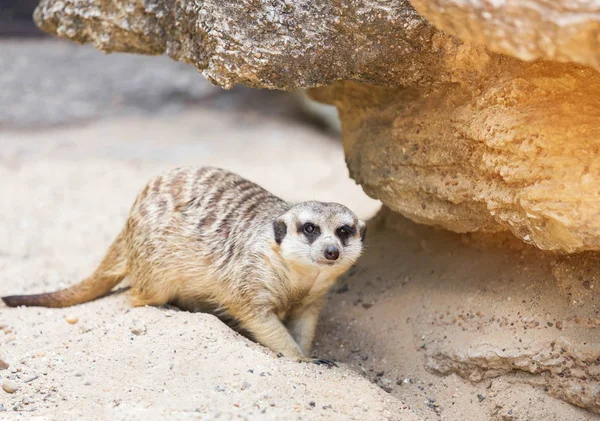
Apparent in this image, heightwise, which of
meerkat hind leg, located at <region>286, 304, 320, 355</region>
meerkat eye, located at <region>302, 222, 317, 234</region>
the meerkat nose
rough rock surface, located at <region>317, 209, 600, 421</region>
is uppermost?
meerkat eye, located at <region>302, 222, 317, 234</region>

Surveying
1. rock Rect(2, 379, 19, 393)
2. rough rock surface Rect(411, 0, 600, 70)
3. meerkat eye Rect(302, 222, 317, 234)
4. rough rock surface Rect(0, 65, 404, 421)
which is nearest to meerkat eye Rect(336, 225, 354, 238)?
meerkat eye Rect(302, 222, 317, 234)

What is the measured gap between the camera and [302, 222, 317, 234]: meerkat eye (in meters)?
2.83

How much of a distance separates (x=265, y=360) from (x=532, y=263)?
119 cm

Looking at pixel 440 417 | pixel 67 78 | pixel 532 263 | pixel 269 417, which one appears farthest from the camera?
pixel 67 78

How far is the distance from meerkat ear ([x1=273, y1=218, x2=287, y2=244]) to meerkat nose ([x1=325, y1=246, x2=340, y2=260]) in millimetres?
261

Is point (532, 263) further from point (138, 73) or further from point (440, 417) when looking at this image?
point (138, 73)

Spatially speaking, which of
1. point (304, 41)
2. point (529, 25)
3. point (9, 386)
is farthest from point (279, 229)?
point (529, 25)

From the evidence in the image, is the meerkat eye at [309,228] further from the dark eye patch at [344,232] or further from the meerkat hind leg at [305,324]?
the meerkat hind leg at [305,324]

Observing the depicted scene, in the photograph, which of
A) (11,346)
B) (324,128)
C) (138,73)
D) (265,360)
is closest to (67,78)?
(138,73)

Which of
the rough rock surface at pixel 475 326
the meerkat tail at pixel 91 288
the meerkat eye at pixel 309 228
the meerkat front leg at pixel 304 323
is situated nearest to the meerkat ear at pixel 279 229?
the meerkat eye at pixel 309 228

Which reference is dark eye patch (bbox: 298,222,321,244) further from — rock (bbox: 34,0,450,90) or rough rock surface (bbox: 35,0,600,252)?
rock (bbox: 34,0,450,90)

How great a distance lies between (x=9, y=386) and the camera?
7.90 feet

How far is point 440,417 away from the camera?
2738mm

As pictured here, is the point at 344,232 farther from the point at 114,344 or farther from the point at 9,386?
the point at 9,386
